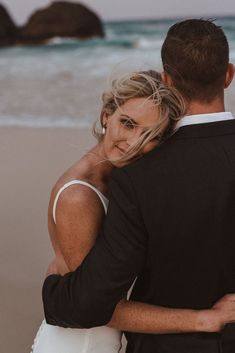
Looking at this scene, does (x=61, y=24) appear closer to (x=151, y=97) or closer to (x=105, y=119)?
(x=105, y=119)

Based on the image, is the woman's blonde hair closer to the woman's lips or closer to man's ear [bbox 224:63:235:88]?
the woman's lips

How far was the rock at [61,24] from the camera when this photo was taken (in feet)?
129

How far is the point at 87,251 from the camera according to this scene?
2.14 meters

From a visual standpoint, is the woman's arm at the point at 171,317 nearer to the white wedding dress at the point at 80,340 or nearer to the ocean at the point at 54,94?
the white wedding dress at the point at 80,340

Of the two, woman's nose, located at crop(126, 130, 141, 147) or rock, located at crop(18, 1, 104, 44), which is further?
rock, located at crop(18, 1, 104, 44)

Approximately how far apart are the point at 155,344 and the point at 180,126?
753 mm

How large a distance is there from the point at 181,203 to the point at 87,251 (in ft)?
1.21

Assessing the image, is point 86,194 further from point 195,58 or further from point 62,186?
point 195,58

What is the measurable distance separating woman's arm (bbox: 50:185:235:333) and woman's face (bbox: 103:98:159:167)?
0.16 m

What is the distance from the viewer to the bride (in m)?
2.04

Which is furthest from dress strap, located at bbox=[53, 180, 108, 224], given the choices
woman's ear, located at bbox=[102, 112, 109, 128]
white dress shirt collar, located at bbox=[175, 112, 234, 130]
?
white dress shirt collar, located at bbox=[175, 112, 234, 130]

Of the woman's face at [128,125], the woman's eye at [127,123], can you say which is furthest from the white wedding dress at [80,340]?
the woman's eye at [127,123]

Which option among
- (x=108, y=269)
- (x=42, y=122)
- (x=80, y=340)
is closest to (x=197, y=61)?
(x=108, y=269)

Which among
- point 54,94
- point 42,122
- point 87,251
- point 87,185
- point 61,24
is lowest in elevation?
point 61,24
